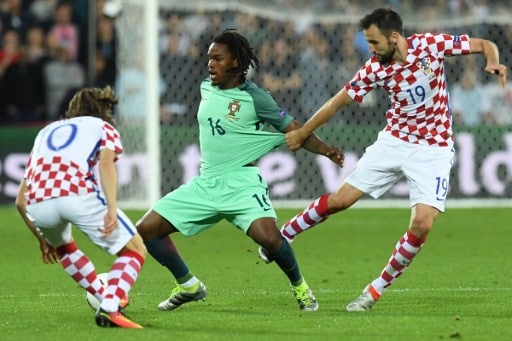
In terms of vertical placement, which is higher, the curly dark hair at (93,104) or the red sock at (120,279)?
the curly dark hair at (93,104)

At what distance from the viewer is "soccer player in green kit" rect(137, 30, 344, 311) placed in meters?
8.52

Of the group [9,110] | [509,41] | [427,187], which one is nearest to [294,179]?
[509,41]

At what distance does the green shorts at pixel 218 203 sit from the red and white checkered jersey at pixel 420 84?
0.95 metres

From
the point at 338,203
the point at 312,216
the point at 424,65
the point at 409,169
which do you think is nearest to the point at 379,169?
the point at 409,169

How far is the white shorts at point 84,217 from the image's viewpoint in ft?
24.0

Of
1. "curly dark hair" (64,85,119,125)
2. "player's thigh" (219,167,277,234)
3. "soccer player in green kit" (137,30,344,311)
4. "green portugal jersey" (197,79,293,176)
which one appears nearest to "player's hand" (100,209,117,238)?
"curly dark hair" (64,85,119,125)

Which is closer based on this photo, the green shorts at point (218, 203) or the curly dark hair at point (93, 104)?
the curly dark hair at point (93, 104)

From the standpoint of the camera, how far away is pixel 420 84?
875cm

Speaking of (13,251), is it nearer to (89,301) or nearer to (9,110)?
(89,301)

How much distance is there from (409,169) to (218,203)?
55.2 inches

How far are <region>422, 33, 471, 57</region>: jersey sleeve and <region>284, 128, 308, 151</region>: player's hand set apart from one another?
1054 mm

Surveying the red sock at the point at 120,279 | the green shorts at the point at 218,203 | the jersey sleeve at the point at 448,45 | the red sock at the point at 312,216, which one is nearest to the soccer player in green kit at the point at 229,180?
the green shorts at the point at 218,203

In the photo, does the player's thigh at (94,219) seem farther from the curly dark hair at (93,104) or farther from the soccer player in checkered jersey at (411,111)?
the soccer player in checkered jersey at (411,111)

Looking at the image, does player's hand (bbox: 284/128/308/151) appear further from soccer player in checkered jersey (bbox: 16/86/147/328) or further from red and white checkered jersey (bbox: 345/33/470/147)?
soccer player in checkered jersey (bbox: 16/86/147/328)
